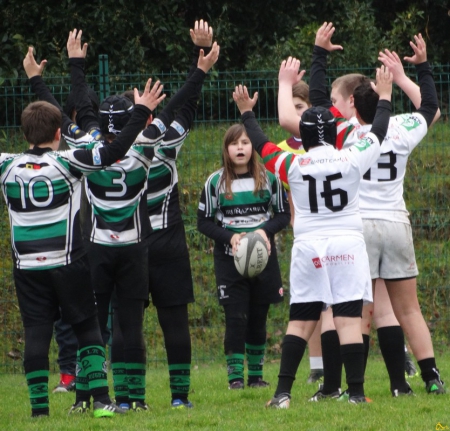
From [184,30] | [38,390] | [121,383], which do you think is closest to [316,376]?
[121,383]

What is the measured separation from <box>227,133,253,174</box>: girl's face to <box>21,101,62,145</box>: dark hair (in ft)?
6.66

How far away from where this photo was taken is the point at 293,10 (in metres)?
18.1

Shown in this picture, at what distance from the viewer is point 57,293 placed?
258 inches

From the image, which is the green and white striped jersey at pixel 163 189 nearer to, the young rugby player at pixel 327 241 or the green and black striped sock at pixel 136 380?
the young rugby player at pixel 327 241

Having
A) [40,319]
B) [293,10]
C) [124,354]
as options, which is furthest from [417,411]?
[293,10]

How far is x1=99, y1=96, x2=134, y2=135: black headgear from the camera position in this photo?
6863mm

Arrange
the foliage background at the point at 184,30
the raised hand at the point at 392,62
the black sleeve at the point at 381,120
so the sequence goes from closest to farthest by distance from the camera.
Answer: the black sleeve at the point at 381,120 < the raised hand at the point at 392,62 < the foliage background at the point at 184,30

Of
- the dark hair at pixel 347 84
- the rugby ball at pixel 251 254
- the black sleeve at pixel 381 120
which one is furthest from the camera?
the rugby ball at pixel 251 254

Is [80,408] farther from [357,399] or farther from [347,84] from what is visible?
[347,84]

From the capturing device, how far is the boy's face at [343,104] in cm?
780

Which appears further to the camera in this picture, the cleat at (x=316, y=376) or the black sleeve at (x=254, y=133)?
the cleat at (x=316, y=376)

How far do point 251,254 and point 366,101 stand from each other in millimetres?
1572

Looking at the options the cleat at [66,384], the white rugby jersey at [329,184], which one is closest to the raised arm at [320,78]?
the white rugby jersey at [329,184]

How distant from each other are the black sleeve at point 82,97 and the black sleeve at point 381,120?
6.44 feet
